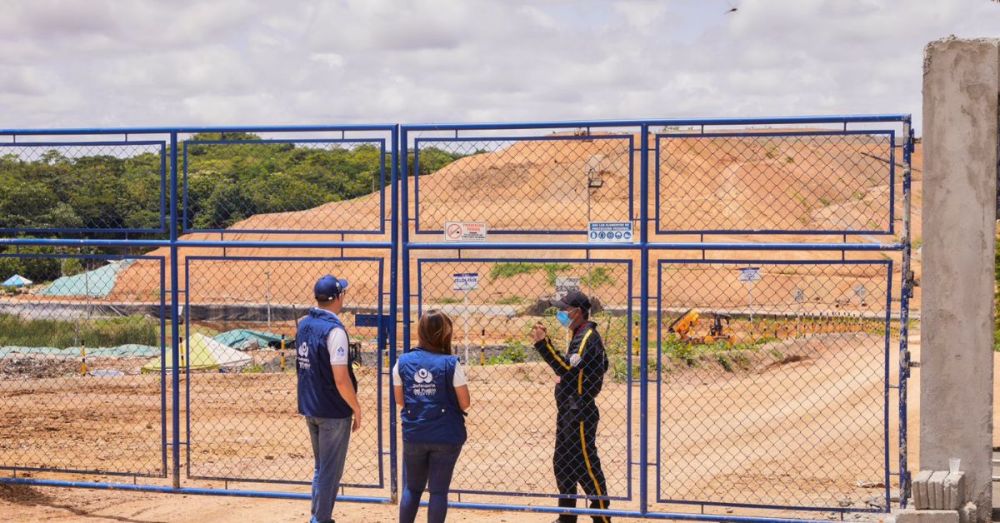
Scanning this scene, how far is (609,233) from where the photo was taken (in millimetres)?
8625

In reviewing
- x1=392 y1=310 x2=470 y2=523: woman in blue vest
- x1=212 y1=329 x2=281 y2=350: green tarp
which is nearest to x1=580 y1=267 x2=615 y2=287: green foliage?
x1=392 y1=310 x2=470 y2=523: woman in blue vest

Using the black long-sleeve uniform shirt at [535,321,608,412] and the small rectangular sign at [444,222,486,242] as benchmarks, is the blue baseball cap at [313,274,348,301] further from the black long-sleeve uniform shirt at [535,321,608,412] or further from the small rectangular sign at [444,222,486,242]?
the black long-sleeve uniform shirt at [535,321,608,412]

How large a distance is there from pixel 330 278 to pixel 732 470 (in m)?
7.23

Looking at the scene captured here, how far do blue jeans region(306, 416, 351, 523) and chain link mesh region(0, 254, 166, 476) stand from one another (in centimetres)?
207

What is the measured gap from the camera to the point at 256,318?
44062 mm

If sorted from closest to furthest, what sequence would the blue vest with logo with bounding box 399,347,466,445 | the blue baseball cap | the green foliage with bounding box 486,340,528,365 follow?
the blue vest with logo with bounding box 399,347,466,445 < the blue baseball cap < the green foliage with bounding box 486,340,528,365

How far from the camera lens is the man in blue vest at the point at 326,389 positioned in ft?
25.9

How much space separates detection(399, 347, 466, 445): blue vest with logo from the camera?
24.1ft

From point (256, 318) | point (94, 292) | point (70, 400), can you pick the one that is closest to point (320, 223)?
point (256, 318)

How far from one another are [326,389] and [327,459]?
0.50m

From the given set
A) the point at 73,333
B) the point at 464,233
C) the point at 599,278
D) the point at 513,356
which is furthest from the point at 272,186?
the point at 599,278

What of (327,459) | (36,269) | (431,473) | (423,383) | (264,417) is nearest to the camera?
(423,383)

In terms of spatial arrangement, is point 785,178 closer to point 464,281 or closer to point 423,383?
point 464,281

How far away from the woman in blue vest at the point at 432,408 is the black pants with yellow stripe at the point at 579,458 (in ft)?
4.79
